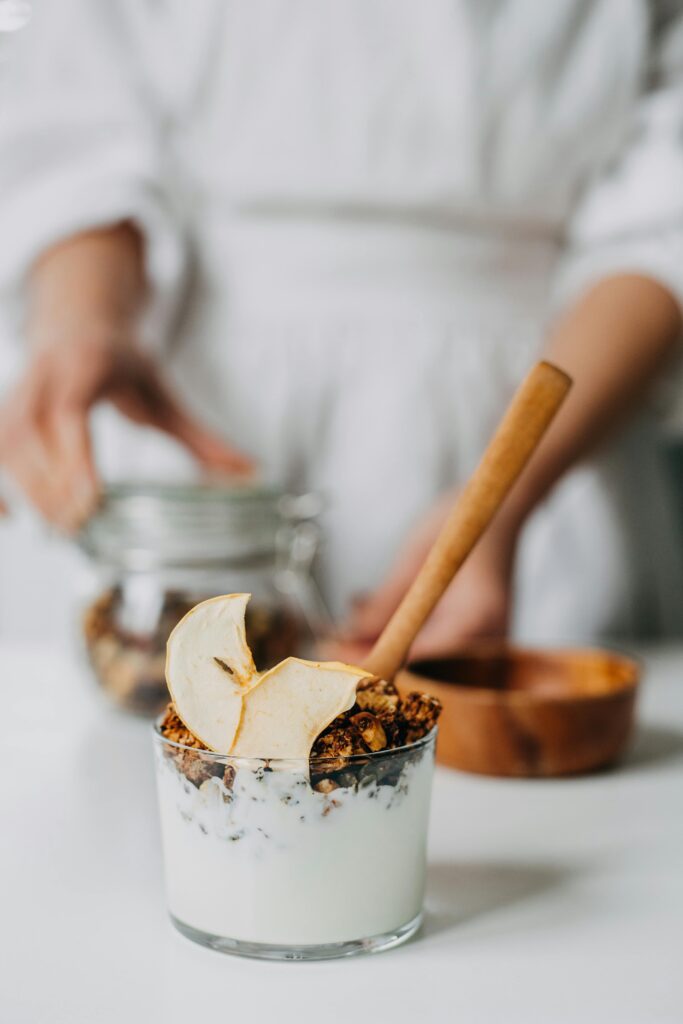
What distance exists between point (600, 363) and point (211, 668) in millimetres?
486

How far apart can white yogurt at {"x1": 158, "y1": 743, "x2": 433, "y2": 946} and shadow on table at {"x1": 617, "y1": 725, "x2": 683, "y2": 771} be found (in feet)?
0.81

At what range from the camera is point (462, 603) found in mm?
672

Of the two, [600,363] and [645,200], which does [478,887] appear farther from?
[645,200]

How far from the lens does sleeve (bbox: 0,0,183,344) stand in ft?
2.75

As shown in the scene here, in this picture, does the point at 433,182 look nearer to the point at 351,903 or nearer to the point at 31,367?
the point at 31,367

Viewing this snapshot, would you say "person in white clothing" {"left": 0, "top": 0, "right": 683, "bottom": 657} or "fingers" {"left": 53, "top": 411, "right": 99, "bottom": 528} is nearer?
"fingers" {"left": 53, "top": 411, "right": 99, "bottom": 528}

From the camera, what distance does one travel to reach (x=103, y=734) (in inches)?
23.9

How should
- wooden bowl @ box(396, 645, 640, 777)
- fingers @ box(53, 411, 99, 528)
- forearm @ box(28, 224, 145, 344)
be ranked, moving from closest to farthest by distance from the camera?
wooden bowl @ box(396, 645, 640, 777)
fingers @ box(53, 411, 99, 528)
forearm @ box(28, 224, 145, 344)

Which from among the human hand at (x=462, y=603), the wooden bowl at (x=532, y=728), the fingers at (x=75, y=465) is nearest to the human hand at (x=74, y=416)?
the fingers at (x=75, y=465)

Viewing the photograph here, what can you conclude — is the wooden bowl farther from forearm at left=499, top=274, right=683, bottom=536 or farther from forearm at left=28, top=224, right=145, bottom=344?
forearm at left=28, top=224, right=145, bottom=344

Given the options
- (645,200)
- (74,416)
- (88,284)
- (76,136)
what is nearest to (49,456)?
(74,416)

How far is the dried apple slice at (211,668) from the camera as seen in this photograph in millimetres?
330

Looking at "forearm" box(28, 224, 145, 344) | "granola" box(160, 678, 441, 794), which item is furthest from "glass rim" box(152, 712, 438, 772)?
"forearm" box(28, 224, 145, 344)

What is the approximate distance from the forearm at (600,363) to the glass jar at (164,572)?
16 cm
